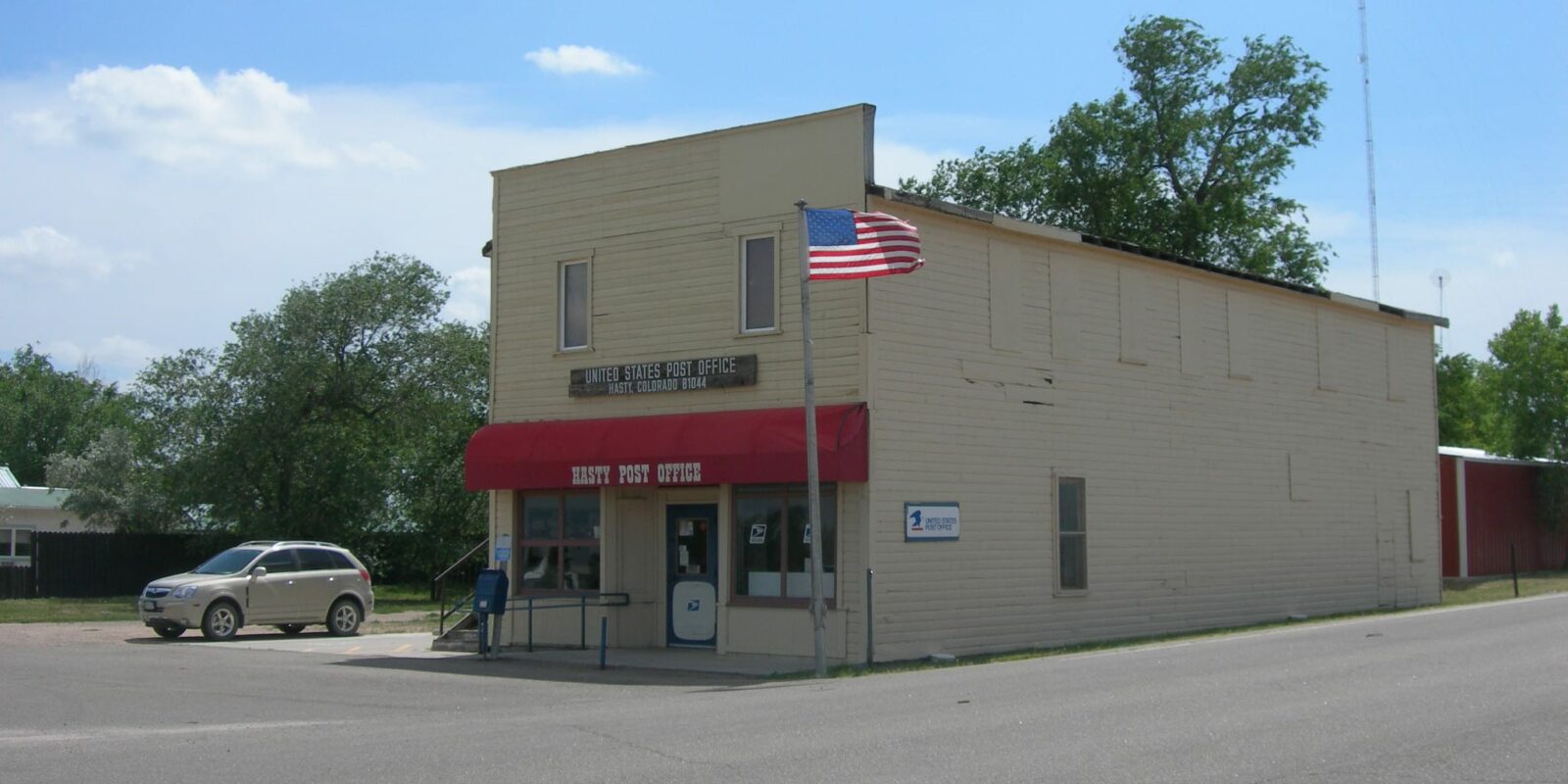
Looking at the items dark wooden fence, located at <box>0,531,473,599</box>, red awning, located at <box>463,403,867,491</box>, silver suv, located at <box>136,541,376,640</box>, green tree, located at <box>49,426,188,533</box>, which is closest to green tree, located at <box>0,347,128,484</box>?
green tree, located at <box>49,426,188,533</box>

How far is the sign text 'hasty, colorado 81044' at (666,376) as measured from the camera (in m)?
20.7

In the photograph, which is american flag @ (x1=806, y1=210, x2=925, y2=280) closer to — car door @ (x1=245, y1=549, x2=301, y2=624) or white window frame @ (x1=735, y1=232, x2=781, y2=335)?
white window frame @ (x1=735, y1=232, x2=781, y2=335)

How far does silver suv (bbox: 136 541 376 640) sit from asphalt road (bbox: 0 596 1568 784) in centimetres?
530

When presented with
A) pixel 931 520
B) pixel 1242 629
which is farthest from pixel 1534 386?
pixel 931 520

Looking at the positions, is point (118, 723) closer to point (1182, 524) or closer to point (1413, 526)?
point (1182, 524)

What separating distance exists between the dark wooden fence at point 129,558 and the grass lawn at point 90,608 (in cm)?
101

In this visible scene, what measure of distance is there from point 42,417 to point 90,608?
56054 mm

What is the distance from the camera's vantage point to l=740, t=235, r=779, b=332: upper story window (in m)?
20.8

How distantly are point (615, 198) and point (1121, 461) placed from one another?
8.88 m

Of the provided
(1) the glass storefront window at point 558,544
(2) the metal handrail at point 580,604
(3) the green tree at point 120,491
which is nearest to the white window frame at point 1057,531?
(2) the metal handrail at point 580,604

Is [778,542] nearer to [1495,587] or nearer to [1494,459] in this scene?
[1495,587]

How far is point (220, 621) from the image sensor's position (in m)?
25.3

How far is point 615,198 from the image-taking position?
22.3 metres

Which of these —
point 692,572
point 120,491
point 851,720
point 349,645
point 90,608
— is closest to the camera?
point 851,720
